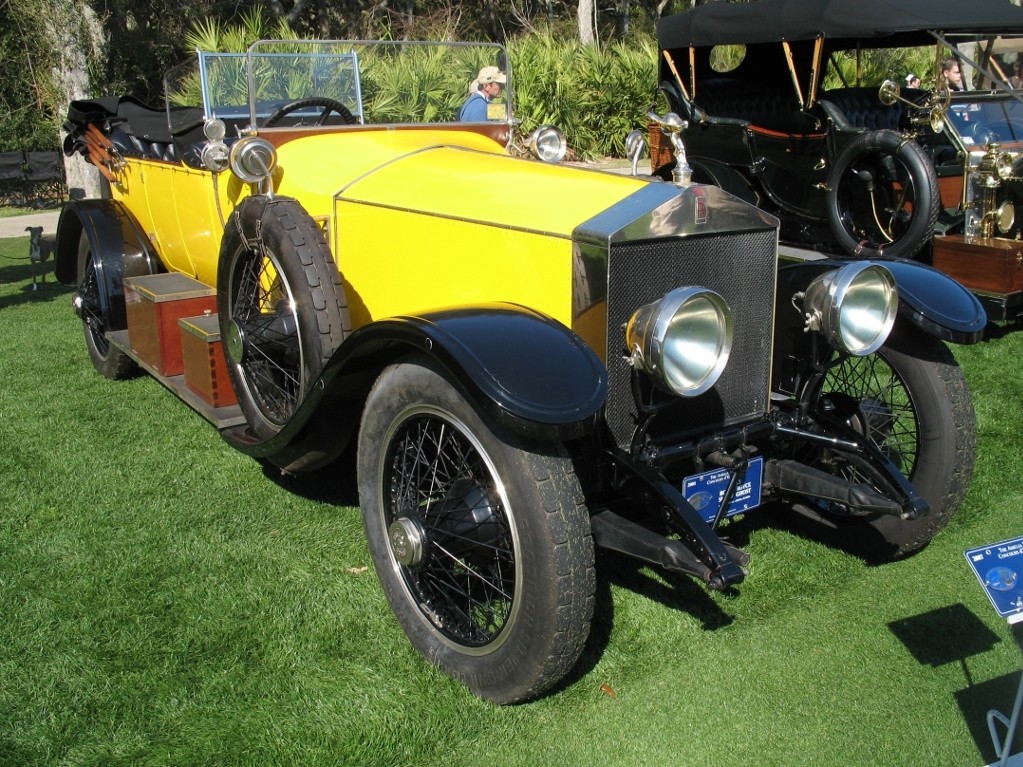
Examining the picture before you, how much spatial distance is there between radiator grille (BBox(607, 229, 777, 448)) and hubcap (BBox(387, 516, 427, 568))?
2.13 feet

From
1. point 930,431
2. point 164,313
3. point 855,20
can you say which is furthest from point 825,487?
point 855,20

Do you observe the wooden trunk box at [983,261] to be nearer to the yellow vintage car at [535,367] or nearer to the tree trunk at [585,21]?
the yellow vintage car at [535,367]

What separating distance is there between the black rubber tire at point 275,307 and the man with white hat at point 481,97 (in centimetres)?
131

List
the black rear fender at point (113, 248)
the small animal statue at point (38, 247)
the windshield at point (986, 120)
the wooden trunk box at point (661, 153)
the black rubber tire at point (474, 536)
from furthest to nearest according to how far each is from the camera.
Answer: the wooden trunk box at point (661, 153), the small animal statue at point (38, 247), the windshield at point (986, 120), the black rear fender at point (113, 248), the black rubber tire at point (474, 536)

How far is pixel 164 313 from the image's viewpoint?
4.33 metres

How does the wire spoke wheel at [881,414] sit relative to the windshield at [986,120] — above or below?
below

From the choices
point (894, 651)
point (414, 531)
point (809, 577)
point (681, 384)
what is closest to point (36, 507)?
point (414, 531)

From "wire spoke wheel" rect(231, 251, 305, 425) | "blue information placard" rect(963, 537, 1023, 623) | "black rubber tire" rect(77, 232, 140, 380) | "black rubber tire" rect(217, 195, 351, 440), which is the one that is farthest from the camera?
"black rubber tire" rect(77, 232, 140, 380)

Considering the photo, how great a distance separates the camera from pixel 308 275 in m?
3.21

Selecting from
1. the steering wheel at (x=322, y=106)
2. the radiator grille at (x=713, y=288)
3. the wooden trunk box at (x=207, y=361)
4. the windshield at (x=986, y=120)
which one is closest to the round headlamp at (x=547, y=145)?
the steering wheel at (x=322, y=106)

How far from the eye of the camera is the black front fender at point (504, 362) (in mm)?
2203

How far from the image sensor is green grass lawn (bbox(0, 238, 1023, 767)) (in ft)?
7.88

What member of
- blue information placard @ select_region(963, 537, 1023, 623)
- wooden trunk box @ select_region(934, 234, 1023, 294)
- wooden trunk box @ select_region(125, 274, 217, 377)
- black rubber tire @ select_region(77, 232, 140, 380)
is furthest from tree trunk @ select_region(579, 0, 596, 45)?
blue information placard @ select_region(963, 537, 1023, 623)

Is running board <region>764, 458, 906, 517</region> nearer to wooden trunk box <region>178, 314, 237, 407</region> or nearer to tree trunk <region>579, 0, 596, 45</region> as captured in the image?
wooden trunk box <region>178, 314, 237, 407</region>
